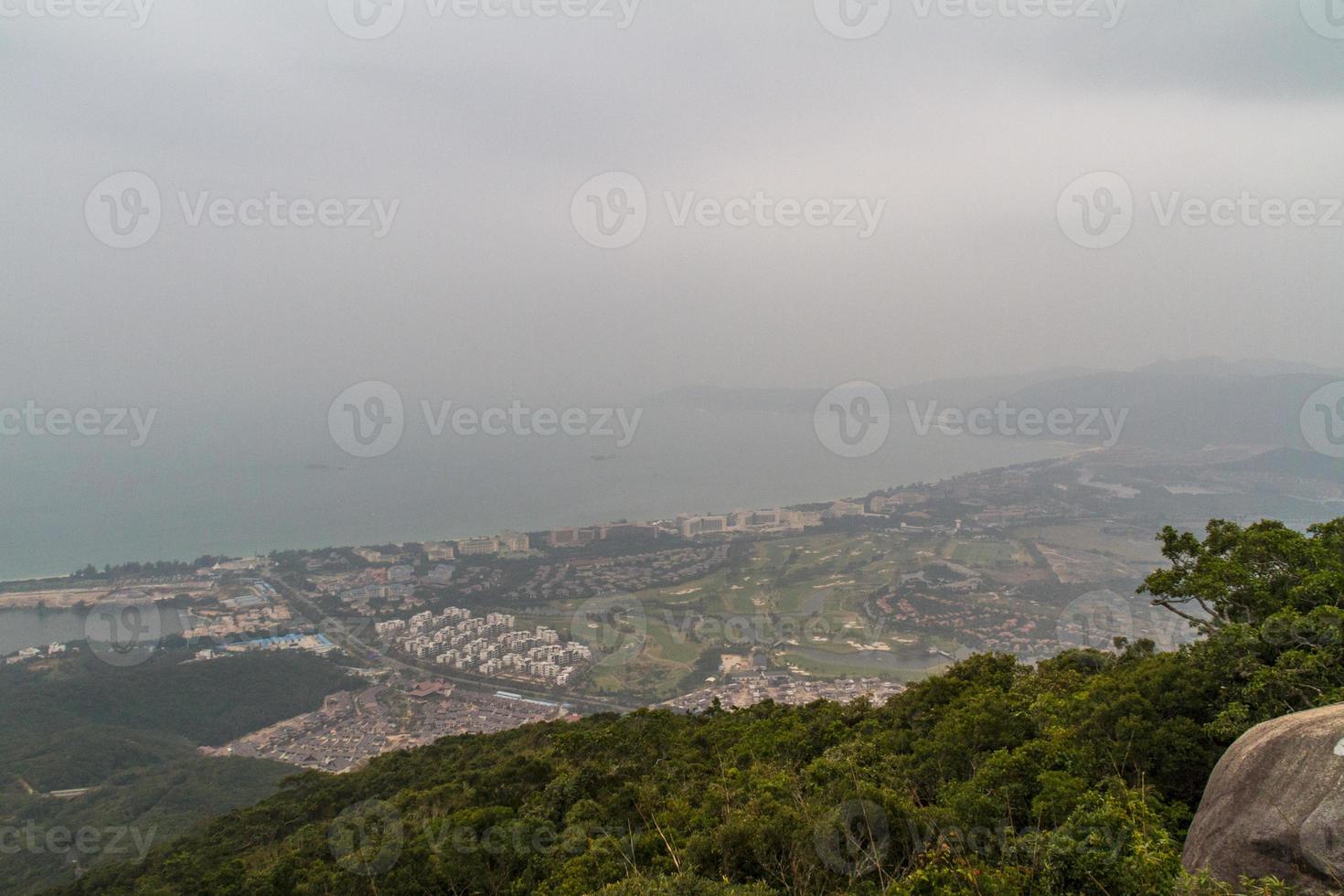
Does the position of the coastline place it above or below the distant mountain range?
below

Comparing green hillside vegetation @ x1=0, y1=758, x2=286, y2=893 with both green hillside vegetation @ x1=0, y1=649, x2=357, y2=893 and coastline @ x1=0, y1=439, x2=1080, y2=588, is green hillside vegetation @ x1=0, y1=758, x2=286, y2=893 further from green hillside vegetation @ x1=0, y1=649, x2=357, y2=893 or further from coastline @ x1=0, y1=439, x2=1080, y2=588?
coastline @ x1=0, y1=439, x2=1080, y2=588

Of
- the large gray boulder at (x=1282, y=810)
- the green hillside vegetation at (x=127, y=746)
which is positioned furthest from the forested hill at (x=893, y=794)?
the green hillside vegetation at (x=127, y=746)

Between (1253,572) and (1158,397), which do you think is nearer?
(1253,572)

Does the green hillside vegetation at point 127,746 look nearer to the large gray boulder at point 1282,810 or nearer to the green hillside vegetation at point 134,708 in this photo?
the green hillside vegetation at point 134,708

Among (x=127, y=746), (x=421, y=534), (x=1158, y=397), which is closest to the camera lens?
(x=127, y=746)

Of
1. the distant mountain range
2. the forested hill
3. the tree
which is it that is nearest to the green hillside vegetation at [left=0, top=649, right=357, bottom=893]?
the forested hill

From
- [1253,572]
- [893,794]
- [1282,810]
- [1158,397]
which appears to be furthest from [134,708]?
[1158,397]

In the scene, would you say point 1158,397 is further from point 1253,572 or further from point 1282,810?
point 1282,810
